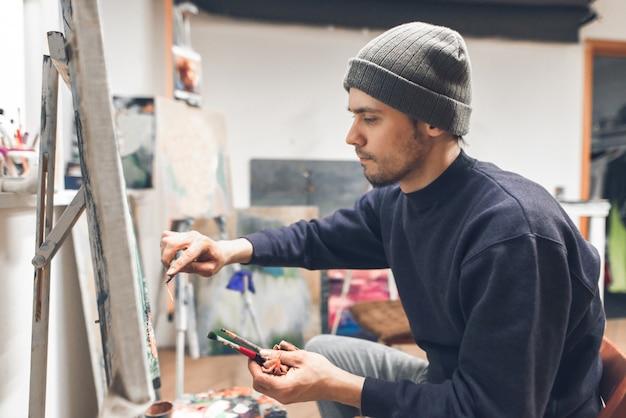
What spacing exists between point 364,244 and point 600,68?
112 inches

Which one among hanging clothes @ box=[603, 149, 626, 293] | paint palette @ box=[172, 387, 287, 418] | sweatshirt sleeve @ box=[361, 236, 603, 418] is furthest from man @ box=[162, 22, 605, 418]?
hanging clothes @ box=[603, 149, 626, 293]

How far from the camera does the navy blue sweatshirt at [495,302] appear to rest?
687 mm

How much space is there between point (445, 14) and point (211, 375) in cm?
246

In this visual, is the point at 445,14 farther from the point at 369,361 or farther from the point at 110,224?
the point at 110,224

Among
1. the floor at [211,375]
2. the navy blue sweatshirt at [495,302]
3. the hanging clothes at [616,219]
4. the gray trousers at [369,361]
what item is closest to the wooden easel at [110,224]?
the navy blue sweatshirt at [495,302]

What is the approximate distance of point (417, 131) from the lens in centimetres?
94

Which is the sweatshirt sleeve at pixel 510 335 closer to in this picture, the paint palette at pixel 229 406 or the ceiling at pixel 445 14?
the paint palette at pixel 229 406

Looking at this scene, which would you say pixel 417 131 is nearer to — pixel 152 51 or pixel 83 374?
pixel 83 374

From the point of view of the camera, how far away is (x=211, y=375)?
6.88ft

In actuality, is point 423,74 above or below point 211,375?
above

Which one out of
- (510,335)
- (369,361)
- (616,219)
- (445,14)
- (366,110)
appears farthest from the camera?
(616,219)

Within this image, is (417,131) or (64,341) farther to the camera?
(64,341)

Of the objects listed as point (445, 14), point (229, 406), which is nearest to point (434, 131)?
point (229, 406)

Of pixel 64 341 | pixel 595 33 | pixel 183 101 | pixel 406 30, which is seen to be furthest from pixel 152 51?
pixel 595 33
